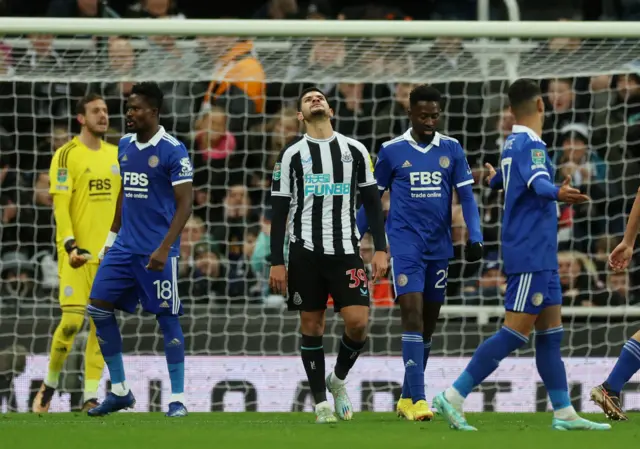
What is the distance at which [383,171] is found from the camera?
8414mm

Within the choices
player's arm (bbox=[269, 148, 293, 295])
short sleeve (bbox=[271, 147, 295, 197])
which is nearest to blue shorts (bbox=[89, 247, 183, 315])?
player's arm (bbox=[269, 148, 293, 295])

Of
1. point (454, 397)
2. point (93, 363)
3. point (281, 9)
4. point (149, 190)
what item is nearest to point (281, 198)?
point (149, 190)

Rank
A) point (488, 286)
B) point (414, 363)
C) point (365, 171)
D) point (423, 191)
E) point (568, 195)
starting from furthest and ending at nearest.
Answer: point (488, 286), point (423, 191), point (414, 363), point (365, 171), point (568, 195)

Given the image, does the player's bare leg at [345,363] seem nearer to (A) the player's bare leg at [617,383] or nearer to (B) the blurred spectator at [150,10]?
(A) the player's bare leg at [617,383]

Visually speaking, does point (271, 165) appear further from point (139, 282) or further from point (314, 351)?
point (314, 351)

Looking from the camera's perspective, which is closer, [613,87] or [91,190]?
[91,190]

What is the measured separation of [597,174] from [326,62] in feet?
8.78

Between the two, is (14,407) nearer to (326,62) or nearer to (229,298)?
(229,298)

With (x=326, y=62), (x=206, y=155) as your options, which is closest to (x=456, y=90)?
(x=326, y=62)

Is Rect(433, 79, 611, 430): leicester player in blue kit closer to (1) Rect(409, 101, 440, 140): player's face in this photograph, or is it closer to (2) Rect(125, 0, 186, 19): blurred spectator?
(1) Rect(409, 101, 440, 140): player's face

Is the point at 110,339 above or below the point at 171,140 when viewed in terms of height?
below

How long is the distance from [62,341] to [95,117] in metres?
1.68

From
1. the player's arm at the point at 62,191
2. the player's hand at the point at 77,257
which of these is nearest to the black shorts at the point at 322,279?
the player's hand at the point at 77,257

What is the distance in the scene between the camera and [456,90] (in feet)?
39.0
